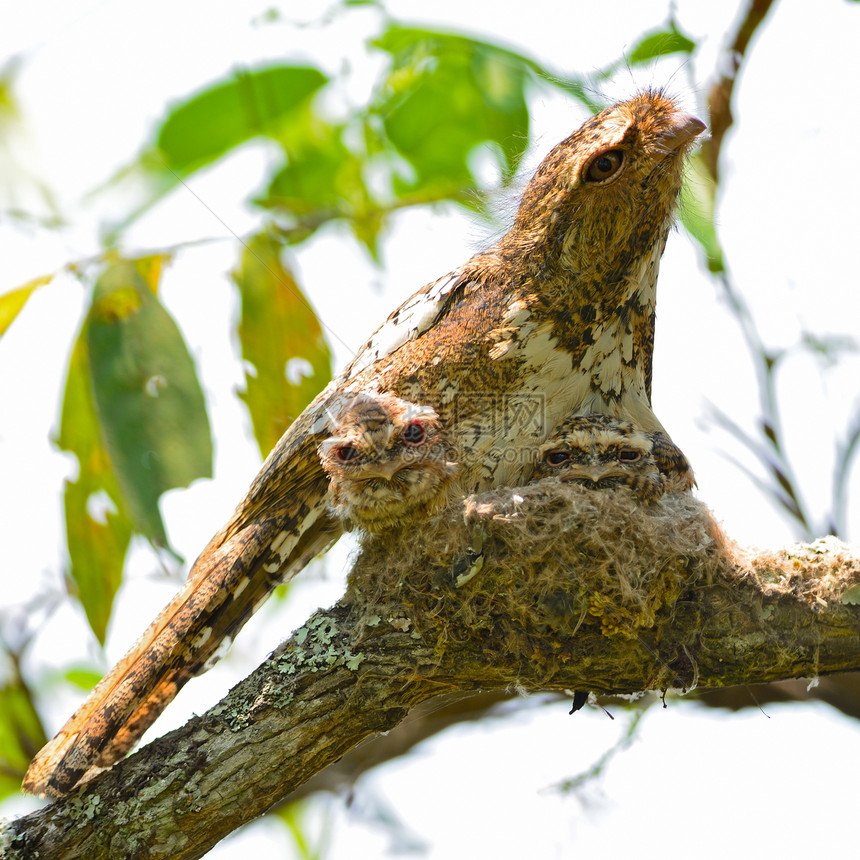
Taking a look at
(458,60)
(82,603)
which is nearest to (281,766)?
(82,603)

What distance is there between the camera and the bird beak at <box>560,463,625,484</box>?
282 centimetres

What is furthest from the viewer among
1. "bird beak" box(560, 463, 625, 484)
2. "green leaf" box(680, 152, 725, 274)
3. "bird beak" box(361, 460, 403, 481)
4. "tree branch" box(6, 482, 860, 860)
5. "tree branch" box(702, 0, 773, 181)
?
"tree branch" box(702, 0, 773, 181)

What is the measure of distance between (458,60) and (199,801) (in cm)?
363

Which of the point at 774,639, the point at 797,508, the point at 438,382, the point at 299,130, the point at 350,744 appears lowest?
the point at 797,508

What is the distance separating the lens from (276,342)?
3684mm

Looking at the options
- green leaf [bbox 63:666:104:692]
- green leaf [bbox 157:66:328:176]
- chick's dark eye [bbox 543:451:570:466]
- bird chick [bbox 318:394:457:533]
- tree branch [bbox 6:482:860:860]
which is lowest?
green leaf [bbox 63:666:104:692]

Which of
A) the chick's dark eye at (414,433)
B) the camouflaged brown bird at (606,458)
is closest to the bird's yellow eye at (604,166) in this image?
the camouflaged brown bird at (606,458)

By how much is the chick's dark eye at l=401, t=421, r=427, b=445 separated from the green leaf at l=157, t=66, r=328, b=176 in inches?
75.6

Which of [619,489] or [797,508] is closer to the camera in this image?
[619,489]

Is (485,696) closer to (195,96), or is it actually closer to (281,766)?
(281,766)

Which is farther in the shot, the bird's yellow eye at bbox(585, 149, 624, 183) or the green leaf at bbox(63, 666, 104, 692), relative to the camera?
the green leaf at bbox(63, 666, 104, 692)

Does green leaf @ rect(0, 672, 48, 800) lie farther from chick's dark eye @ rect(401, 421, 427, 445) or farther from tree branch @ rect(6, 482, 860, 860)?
chick's dark eye @ rect(401, 421, 427, 445)

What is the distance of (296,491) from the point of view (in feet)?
9.89

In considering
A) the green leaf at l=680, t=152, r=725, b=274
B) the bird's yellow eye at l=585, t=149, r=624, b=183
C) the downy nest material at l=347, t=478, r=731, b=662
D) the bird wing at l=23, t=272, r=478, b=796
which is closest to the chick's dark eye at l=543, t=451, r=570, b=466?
the downy nest material at l=347, t=478, r=731, b=662
